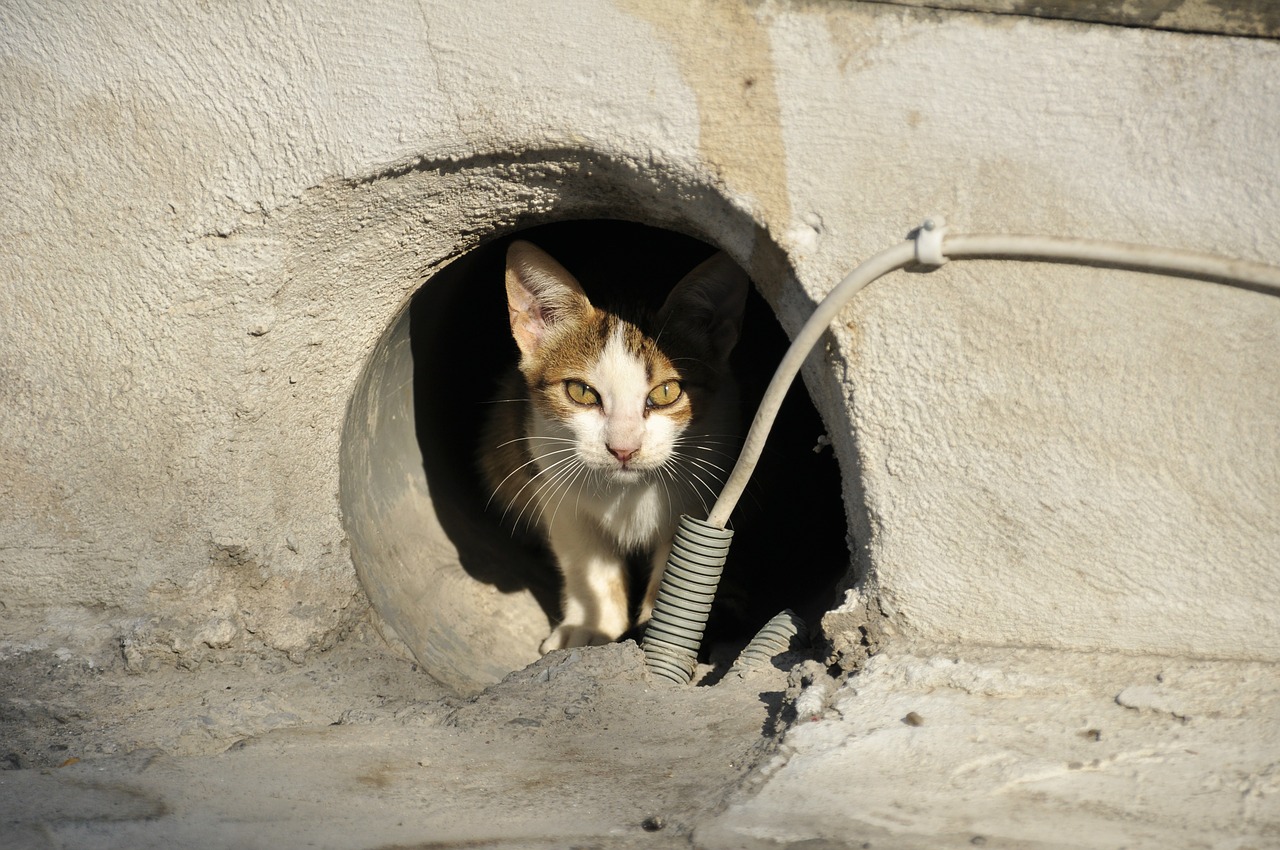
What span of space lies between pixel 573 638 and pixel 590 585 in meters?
0.18

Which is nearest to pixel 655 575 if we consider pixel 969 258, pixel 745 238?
pixel 745 238

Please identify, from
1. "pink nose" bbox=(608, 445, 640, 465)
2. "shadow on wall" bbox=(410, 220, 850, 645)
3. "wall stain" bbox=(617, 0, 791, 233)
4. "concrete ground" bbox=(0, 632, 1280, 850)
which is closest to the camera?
"concrete ground" bbox=(0, 632, 1280, 850)

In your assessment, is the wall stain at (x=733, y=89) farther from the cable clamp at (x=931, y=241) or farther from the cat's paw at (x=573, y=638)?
the cat's paw at (x=573, y=638)

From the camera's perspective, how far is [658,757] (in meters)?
2.09

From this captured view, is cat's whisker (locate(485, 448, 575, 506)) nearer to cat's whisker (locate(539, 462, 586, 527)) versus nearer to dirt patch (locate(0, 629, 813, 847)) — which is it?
cat's whisker (locate(539, 462, 586, 527))

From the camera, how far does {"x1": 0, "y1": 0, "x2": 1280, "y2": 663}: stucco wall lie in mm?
1948

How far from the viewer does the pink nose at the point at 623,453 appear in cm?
275

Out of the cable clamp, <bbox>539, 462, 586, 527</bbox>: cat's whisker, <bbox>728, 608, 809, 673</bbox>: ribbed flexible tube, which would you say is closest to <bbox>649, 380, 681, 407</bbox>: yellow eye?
<bbox>539, 462, 586, 527</bbox>: cat's whisker

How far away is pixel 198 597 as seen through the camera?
2.54 meters

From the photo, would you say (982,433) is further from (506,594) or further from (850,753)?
(506,594)

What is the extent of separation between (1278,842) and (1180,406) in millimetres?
776

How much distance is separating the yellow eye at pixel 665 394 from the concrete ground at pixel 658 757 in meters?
0.74

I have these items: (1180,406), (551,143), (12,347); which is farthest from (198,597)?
(1180,406)

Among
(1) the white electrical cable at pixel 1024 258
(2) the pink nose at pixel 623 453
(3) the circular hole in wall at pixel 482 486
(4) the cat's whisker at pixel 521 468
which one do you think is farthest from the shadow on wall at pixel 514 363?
→ (1) the white electrical cable at pixel 1024 258
